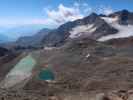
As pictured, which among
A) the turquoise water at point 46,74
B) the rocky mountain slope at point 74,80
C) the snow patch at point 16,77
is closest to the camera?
the rocky mountain slope at point 74,80

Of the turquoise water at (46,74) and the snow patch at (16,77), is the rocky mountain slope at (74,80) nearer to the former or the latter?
the snow patch at (16,77)

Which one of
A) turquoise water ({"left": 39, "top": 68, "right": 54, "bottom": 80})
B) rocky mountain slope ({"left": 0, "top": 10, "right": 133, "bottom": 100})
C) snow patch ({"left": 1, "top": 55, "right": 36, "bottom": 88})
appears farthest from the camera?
turquoise water ({"left": 39, "top": 68, "right": 54, "bottom": 80})

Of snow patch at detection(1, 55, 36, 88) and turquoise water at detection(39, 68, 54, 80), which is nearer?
snow patch at detection(1, 55, 36, 88)

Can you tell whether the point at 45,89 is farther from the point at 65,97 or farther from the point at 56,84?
the point at 65,97

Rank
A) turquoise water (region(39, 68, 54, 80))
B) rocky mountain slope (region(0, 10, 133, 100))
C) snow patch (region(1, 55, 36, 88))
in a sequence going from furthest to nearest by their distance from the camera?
turquoise water (region(39, 68, 54, 80)), snow patch (region(1, 55, 36, 88)), rocky mountain slope (region(0, 10, 133, 100))

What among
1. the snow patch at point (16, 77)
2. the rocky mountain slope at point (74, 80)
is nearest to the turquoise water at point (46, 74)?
the rocky mountain slope at point (74, 80)

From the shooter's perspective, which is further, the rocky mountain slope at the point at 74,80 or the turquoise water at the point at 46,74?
the turquoise water at the point at 46,74

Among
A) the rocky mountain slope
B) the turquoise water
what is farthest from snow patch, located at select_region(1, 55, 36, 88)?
the turquoise water

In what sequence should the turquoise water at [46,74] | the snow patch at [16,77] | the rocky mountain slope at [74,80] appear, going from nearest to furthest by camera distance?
the rocky mountain slope at [74,80] → the snow patch at [16,77] → the turquoise water at [46,74]

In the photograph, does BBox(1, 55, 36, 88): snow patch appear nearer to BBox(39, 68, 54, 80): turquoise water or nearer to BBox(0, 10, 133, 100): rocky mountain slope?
BBox(0, 10, 133, 100): rocky mountain slope
